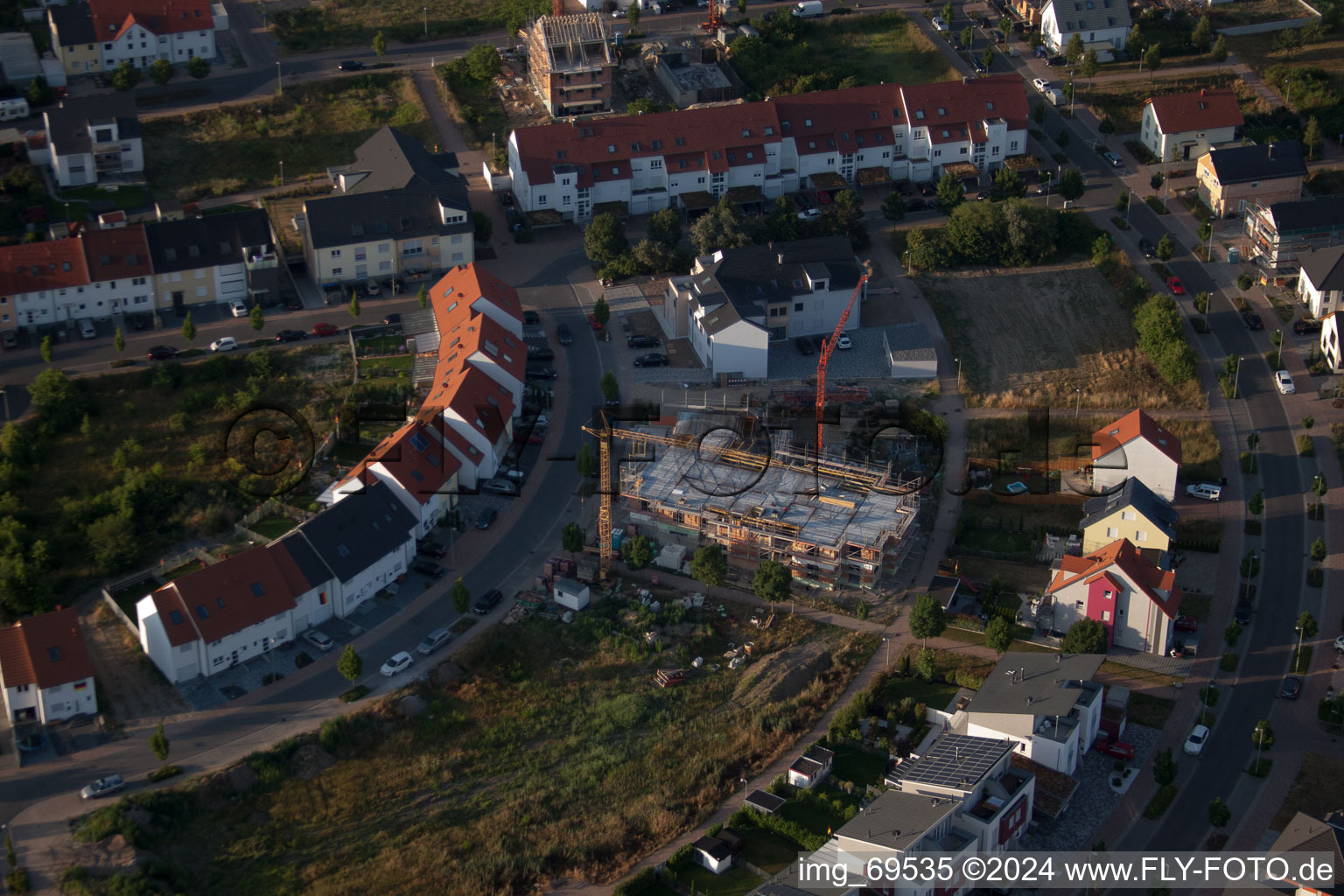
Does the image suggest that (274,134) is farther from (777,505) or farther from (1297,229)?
(1297,229)

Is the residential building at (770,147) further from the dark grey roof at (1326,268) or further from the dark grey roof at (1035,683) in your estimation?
the dark grey roof at (1035,683)

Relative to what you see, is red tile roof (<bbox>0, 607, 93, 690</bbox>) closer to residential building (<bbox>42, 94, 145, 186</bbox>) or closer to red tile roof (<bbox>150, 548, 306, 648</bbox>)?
red tile roof (<bbox>150, 548, 306, 648</bbox>)

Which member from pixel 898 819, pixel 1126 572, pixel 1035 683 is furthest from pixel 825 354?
pixel 898 819

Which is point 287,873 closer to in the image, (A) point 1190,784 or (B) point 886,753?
(B) point 886,753

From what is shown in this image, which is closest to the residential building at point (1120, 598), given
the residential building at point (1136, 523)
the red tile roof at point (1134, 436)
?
the residential building at point (1136, 523)

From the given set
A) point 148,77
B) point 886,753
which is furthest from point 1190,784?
point 148,77

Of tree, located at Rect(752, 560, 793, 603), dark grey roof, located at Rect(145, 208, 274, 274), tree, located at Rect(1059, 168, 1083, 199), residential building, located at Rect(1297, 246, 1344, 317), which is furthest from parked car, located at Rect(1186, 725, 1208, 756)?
dark grey roof, located at Rect(145, 208, 274, 274)
